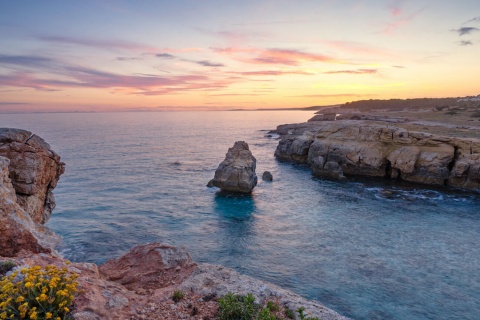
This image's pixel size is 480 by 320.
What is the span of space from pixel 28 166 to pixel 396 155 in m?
55.1

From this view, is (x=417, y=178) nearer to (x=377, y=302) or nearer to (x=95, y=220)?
(x=377, y=302)

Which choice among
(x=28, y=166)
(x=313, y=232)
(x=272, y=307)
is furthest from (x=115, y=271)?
(x=313, y=232)

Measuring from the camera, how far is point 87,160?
72.5m

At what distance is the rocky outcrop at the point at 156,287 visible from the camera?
33.2 ft

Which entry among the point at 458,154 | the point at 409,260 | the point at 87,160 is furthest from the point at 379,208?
the point at 87,160

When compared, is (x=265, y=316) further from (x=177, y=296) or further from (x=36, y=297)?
(x=36, y=297)

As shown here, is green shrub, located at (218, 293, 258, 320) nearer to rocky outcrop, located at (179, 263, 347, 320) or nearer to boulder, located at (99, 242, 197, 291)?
rocky outcrop, located at (179, 263, 347, 320)

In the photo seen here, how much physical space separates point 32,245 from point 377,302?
67.5 ft

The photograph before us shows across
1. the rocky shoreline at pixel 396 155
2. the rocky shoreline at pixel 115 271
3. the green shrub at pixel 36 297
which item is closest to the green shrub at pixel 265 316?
the rocky shoreline at pixel 115 271

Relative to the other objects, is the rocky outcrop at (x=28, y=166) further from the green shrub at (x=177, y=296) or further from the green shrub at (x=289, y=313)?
the green shrub at (x=289, y=313)

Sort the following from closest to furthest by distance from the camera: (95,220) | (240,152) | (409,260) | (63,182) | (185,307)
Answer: (185,307), (409,260), (95,220), (240,152), (63,182)

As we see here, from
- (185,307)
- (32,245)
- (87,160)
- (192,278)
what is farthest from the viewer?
(87,160)

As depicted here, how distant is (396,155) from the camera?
184ft

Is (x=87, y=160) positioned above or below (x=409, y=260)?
above
